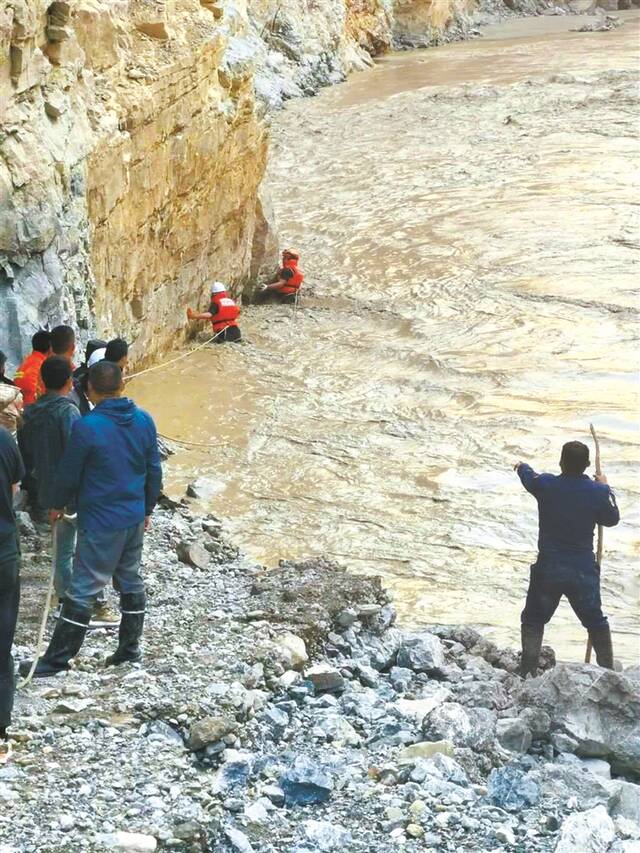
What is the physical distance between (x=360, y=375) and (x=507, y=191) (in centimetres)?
881

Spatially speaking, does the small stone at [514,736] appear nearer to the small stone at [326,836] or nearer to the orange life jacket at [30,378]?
the small stone at [326,836]

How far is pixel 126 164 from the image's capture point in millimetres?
12156

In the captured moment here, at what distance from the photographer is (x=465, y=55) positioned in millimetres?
39156

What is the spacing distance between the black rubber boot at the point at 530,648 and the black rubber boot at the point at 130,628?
231cm

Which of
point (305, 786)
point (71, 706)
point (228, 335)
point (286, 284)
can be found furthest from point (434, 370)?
point (305, 786)

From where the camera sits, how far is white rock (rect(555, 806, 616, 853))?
16.9 ft

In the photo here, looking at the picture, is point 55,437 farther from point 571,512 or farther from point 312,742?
point 571,512

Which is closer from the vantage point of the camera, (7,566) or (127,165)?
(7,566)

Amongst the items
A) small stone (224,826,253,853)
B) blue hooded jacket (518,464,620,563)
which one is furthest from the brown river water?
small stone (224,826,253,853)

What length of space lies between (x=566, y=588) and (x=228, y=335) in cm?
811

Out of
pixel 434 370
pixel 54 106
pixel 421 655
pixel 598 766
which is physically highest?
pixel 54 106

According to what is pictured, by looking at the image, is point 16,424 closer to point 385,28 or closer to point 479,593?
point 479,593

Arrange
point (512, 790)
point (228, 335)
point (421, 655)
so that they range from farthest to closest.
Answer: point (228, 335) → point (421, 655) → point (512, 790)

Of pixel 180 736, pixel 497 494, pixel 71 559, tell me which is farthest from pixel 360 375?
pixel 180 736
